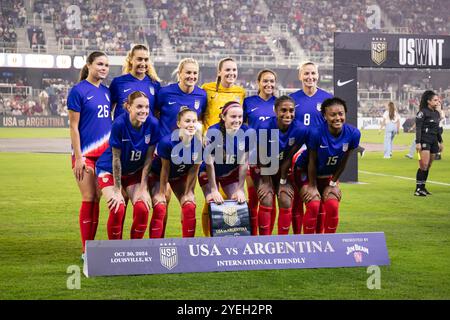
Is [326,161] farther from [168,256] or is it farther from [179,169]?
[168,256]

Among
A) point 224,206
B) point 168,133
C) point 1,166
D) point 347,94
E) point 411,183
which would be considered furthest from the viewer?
point 1,166

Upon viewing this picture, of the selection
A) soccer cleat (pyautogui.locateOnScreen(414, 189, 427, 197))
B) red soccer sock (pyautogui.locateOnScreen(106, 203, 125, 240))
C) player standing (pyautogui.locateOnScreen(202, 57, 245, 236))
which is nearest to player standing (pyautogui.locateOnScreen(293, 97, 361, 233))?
player standing (pyautogui.locateOnScreen(202, 57, 245, 236))

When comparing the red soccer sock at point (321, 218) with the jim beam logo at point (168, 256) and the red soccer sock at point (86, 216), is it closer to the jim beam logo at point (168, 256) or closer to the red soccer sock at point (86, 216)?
the jim beam logo at point (168, 256)

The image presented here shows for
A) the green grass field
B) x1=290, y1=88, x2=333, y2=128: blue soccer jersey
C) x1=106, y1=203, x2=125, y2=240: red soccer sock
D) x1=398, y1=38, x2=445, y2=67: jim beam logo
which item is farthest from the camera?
x1=398, y1=38, x2=445, y2=67: jim beam logo

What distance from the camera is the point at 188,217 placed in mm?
7238

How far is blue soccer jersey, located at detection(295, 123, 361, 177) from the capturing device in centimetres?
740

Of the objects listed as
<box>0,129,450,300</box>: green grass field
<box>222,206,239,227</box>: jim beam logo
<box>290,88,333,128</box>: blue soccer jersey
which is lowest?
<box>0,129,450,300</box>: green grass field

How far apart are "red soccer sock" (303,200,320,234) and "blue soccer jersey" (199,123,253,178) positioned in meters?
0.79

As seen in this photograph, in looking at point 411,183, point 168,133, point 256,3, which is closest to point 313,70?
point 168,133

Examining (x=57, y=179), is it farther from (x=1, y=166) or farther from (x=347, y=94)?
(x=347, y=94)

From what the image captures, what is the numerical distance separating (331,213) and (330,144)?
0.66 metres

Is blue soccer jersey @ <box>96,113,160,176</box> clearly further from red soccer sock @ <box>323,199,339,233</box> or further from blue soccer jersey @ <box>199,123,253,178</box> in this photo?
red soccer sock @ <box>323,199,339,233</box>
